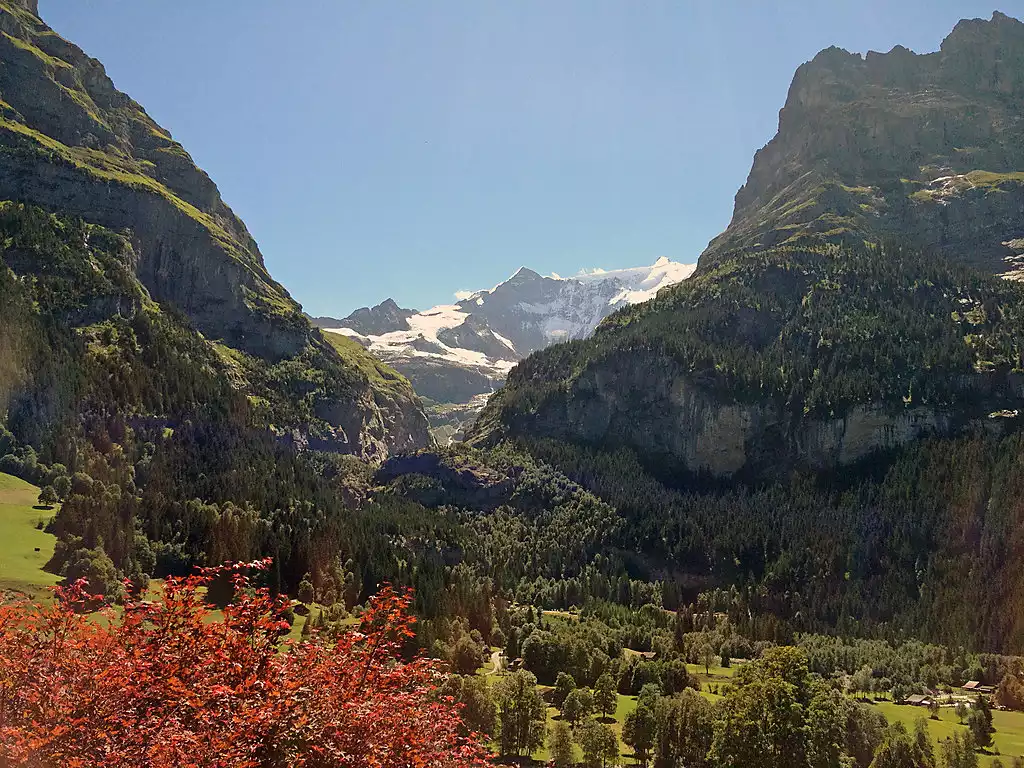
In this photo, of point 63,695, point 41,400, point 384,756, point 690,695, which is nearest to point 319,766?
point 384,756

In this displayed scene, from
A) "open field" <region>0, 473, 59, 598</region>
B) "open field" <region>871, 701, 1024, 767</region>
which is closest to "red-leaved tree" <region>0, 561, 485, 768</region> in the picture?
"open field" <region>0, 473, 59, 598</region>

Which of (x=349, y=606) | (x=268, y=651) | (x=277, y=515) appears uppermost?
(x=268, y=651)

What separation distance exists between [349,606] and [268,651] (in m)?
117

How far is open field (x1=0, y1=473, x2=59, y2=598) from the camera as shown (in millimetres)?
104156

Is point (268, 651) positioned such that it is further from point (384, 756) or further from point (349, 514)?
point (349, 514)

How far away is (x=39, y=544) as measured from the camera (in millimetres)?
125250

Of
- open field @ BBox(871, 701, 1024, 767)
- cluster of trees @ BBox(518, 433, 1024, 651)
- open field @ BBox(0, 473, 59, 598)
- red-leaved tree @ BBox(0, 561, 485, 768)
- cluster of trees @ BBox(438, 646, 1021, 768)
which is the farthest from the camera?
cluster of trees @ BBox(518, 433, 1024, 651)

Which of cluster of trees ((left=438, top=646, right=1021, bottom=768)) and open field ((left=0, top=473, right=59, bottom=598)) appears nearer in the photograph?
cluster of trees ((left=438, top=646, right=1021, bottom=768))

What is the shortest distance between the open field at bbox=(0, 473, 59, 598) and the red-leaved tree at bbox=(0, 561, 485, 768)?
78.7m

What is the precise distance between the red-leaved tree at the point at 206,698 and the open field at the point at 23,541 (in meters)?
78.7

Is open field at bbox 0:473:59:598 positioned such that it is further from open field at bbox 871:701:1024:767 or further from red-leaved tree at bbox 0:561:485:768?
open field at bbox 871:701:1024:767

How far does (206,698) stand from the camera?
74.6ft

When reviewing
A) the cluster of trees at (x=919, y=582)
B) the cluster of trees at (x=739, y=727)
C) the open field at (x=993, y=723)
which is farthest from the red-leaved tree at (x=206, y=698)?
the cluster of trees at (x=919, y=582)

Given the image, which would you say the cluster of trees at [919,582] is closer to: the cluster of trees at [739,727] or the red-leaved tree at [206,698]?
the cluster of trees at [739,727]
